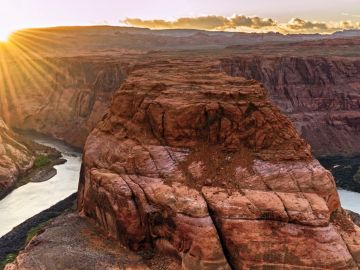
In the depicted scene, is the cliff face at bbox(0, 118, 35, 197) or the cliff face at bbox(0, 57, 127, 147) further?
the cliff face at bbox(0, 57, 127, 147)

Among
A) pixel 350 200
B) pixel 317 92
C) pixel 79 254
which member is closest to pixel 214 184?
pixel 79 254

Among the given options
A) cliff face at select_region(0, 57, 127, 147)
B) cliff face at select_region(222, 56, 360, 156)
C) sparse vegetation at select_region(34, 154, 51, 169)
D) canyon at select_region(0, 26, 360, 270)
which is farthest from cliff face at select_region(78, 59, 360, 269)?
cliff face at select_region(0, 57, 127, 147)

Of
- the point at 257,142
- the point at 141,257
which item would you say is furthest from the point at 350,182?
the point at 141,257

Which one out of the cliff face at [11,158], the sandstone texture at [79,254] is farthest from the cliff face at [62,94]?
the sandstone texture at [79,254]

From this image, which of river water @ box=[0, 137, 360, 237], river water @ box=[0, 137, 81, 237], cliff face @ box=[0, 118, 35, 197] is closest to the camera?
river water @ box=[0, 137, 81, 237]

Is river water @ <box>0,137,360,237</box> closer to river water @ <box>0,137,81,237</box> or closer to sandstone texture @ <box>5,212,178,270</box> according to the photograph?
river water @ <box>0,137,81,237</box>

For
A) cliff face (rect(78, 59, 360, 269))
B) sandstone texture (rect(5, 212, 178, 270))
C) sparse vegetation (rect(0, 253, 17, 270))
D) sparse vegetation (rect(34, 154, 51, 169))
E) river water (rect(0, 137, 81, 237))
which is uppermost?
cliff face (rect(78, 59, 360, 269))
